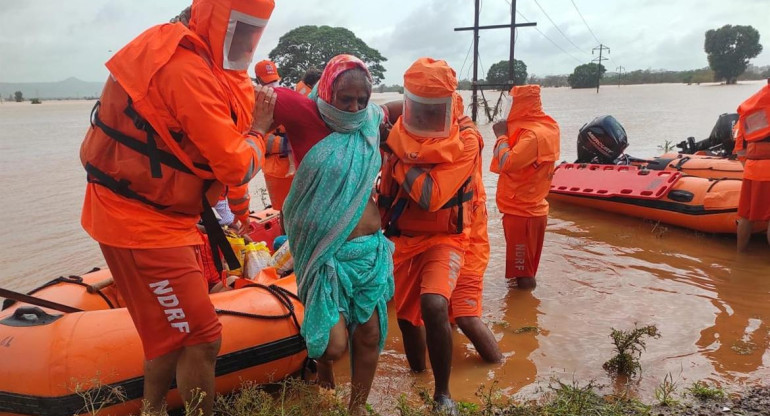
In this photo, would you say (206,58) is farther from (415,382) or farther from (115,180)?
(415,382)

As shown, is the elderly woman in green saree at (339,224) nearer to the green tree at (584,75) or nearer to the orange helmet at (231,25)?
the orange helmet at (231,25)

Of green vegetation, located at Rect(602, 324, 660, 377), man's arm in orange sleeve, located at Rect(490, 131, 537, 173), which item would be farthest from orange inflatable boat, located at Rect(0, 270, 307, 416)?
man's arm in orange sleeve, located at Rect(490, 131, 537, 173)

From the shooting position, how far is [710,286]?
17.6 ft

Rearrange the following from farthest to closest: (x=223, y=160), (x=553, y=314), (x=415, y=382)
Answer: (x=553, y=314)
(x=415, y=382)
(x=223, y=160)

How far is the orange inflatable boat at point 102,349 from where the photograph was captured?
2.87 metres

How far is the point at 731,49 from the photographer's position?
217ft

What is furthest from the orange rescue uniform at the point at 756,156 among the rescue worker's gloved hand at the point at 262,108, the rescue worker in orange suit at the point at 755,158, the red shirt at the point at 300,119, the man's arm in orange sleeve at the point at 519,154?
the rescue worker's gloved hand at the point at 262,108

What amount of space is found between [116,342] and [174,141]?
139 centimetres

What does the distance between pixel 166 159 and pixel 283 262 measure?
2.24m

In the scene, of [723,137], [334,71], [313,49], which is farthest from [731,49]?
[334,71]

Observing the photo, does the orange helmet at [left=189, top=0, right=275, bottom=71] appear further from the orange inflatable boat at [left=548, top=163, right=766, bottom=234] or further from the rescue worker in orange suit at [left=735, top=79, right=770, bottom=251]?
the orange inflatable boat at [left=548, top=163, right=766, bottom=234]

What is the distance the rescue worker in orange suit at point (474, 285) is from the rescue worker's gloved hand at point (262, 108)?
146cm

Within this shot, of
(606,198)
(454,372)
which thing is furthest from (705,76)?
(454,372)

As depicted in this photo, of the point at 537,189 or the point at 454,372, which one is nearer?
the point at 454,372
